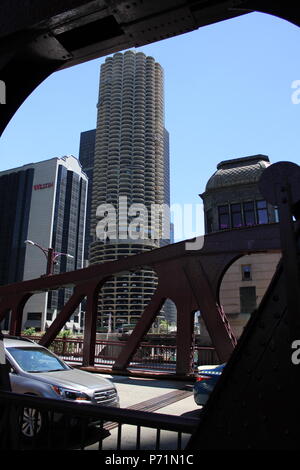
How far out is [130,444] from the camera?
5809 millimetres

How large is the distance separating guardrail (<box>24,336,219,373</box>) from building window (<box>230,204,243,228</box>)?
48.3 ft

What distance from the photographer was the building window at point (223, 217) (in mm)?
30617

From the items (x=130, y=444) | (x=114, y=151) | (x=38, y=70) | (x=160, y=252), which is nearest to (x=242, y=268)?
(x=160, y=252)

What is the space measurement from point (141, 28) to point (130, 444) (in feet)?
20.4

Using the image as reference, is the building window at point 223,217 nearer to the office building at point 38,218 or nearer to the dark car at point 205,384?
the dark car at point 205,384

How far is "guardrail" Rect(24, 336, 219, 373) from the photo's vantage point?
1561 cm

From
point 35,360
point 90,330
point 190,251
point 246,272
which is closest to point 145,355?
point 90,330

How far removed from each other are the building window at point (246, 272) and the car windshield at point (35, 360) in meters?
22.7

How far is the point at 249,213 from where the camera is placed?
29594mm

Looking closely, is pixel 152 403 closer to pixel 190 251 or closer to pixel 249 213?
pixel 190 251

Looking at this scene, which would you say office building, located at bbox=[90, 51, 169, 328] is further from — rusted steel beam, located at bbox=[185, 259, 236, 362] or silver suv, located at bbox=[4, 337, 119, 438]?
silver suv, located at bbox=[4, 337, 119, 438]

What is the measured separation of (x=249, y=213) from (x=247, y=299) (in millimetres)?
7472

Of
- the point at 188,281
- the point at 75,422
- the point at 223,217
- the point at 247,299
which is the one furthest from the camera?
the point at 223,217
